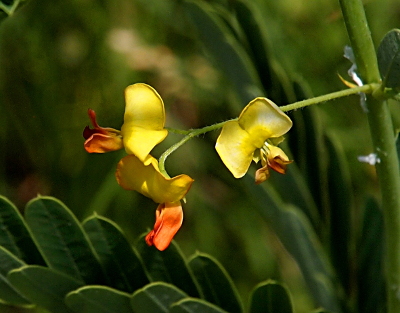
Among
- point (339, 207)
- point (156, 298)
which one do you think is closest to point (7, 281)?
point (156, 298)

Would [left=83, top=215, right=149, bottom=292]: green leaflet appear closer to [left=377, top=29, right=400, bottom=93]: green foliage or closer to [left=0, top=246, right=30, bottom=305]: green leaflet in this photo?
[left=0, top=246, right=30, bottom=305]: green leaflet

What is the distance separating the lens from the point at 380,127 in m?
0.69

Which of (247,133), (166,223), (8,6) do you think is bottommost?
(166,223)

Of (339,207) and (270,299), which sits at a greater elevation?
(339,207)

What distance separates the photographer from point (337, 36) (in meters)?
1.68

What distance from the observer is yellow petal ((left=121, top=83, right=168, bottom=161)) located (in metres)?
0.60

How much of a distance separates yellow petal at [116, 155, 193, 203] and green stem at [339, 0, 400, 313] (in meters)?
0.24

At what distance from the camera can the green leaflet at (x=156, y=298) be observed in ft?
2.39

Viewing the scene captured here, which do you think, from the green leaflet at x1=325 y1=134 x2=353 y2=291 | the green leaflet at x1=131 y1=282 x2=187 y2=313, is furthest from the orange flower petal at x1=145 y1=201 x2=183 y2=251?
the green leaflet at x1=325 y1=134 x2=353 y2=291

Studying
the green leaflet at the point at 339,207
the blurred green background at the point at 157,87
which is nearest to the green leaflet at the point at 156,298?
the green leaflet at the point at 339,207

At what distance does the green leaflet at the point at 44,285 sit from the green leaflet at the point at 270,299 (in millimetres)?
242

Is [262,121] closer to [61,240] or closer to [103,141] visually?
[103,141]

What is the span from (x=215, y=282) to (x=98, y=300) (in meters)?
0.17

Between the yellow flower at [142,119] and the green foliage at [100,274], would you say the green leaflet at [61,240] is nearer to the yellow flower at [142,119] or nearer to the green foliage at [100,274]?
the green foliage at [100,274]
